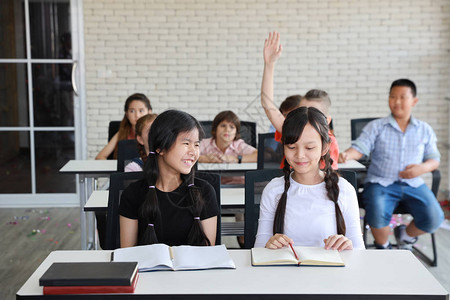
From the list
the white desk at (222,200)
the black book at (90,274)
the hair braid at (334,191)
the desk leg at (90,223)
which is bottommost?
the desk leg at (90,223)

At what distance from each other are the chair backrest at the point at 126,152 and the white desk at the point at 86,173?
527 mm

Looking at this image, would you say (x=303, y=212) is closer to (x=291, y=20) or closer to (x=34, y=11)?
(x=291, y=20)

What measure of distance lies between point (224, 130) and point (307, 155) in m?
2.48

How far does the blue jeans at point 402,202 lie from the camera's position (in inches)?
177

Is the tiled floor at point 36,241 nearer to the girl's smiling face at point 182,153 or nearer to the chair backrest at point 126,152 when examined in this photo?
the chair backrest at point 126,152

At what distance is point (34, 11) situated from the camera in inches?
252

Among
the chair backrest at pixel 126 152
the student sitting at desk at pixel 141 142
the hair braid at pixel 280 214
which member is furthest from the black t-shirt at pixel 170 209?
the chair backrest at pixel 126 152

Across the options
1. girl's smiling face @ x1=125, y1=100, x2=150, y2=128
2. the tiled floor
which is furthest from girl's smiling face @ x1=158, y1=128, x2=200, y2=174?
girl's smiling face @ x1=125, y1=100, x2=150, y2=128

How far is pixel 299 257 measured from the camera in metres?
2.18

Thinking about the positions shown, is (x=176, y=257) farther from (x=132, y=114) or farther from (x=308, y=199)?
(x=132, y=114)

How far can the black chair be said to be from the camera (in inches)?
110

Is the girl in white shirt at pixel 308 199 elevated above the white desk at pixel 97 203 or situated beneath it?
elevated above

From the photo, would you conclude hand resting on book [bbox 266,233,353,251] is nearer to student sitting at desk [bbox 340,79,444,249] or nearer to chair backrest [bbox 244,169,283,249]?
chair backrest [bbox 244,169,283,249]

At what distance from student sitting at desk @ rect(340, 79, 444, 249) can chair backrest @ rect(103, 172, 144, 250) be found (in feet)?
7.59
